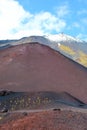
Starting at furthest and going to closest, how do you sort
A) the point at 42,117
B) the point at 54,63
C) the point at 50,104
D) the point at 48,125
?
the point at 54,63 < the point at 50,104 < the point at 42,117 < the point at 48,125

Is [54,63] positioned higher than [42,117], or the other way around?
[54,63]

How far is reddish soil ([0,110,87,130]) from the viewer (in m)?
17.8

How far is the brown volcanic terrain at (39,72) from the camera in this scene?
126 feet

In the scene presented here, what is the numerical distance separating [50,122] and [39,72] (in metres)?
22.4

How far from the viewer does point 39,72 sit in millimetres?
40781

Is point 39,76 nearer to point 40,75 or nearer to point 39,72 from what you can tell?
point 40,75

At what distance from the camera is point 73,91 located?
40.6 meters

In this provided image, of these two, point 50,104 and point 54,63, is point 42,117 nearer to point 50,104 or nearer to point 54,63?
point 50,104

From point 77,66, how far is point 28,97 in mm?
14533

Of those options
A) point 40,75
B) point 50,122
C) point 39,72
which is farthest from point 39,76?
point 50,122

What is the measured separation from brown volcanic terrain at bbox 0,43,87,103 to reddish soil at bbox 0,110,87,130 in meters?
16.8

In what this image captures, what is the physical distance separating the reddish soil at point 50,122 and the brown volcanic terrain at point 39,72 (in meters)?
16.8

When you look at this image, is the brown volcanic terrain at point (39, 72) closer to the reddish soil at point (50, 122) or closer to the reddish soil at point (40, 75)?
the reddish soil at point (40, 75)

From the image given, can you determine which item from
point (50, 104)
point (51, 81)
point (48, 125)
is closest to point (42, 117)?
point (48, 125)
